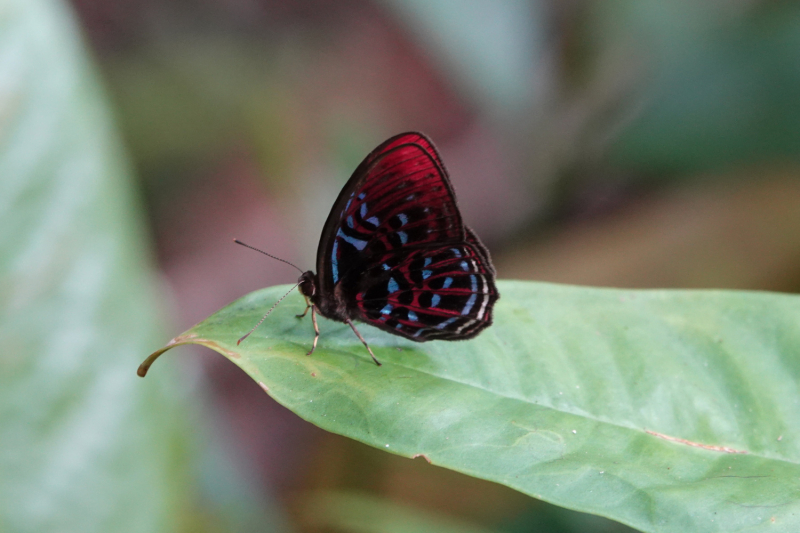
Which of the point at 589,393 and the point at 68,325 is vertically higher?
the point at 68,325

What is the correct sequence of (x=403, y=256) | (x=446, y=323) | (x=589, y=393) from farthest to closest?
(x=403, y=256), (x=446, y=323), (x=589, y=393)

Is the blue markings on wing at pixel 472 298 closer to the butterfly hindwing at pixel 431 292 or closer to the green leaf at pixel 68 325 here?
the butterfly hindwing at pixel 431 292

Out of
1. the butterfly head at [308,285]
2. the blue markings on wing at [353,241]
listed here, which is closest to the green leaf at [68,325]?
the butterfly head at [308,285]

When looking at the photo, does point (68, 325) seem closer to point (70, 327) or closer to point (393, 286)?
point (70, 327)

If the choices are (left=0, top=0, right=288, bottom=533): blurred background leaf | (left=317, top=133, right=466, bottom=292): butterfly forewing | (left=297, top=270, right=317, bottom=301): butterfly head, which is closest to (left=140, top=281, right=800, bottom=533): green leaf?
(left=297, top=270, right=317, bottom=301): butterfly head

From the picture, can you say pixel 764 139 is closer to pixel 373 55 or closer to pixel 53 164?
pixel 53 164

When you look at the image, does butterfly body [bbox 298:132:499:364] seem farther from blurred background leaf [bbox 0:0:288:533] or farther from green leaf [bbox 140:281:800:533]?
blurred background leaf [bbox 0:0:288:533]

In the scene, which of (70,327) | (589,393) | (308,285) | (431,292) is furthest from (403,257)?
(70,327)
